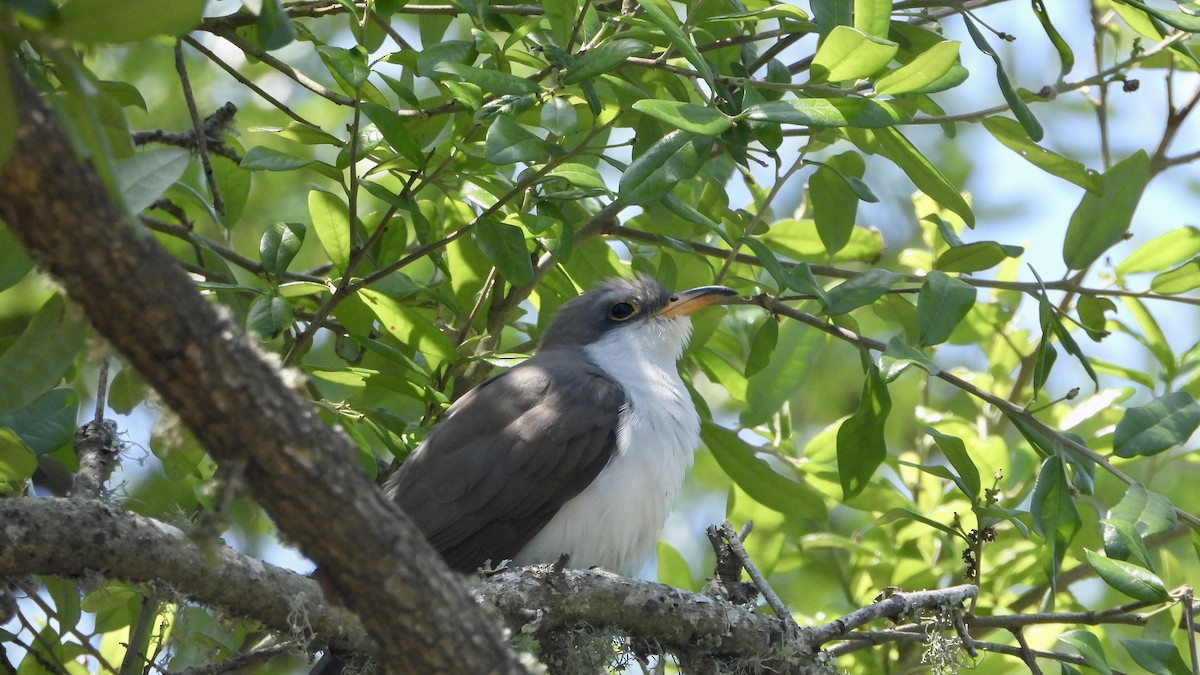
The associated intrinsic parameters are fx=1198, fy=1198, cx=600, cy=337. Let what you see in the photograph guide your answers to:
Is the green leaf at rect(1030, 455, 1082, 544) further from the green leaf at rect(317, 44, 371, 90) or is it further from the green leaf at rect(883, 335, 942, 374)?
the green leaf at rect(317, 44, 371, 90)

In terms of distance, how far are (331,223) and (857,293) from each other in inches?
69.7

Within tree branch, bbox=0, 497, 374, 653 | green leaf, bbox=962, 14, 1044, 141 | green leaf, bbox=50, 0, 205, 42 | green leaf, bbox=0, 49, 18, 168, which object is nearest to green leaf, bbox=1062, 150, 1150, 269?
green leaf, bbox=962, 14, 1044, 141

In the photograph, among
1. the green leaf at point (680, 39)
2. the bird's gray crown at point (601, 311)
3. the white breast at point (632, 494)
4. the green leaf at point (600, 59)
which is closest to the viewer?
the green leaf at point (680, 39)

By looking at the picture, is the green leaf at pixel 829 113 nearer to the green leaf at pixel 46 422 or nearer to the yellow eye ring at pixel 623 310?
the green leaf at pixel 46 422

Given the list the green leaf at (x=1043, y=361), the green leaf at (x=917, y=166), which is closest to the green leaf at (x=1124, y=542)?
the green leaf at (x=1043, y=361)

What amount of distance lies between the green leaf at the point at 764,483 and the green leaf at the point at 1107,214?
128 centimetres

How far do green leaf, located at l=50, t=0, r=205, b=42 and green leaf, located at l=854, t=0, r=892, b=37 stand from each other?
7.16 ft

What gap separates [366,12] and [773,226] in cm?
197

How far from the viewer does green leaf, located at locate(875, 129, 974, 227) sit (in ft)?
11.8

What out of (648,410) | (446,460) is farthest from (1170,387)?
(446,460)

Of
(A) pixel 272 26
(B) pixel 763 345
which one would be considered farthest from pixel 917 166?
(A) pixel 272 26

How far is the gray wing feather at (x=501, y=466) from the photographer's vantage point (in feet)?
14.5

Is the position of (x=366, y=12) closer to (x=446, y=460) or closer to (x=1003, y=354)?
(x=446, y=460)

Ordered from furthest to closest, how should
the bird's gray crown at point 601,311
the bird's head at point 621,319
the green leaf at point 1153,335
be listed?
the bird's gray crown at point 601,311 < the bird's head at point 621,319 < the green leaf at point 1153,335
